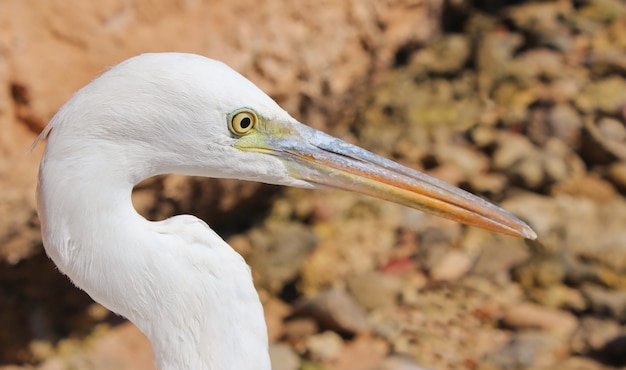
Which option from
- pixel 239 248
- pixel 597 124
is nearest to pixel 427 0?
pixel 597 124

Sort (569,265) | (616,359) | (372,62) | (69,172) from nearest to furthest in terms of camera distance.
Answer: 1. (69,172)
2. (616,359)
3. (569,265)
4. (372,62)

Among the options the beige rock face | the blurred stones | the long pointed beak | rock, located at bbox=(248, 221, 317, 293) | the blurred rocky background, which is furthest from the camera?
the blurred stones

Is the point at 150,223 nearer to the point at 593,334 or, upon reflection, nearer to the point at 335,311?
the point at 335,311

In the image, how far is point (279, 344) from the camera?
460 centimetres

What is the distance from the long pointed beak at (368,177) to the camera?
241 cm

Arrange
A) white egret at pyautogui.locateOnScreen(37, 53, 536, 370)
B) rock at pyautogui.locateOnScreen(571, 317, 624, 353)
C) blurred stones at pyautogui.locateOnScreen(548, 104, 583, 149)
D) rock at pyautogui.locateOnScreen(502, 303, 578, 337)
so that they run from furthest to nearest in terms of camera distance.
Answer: blurred stones at pyautogui.locateOnScreen(548, 104, 583, 149) < rock at pyautogui.locateOnScreen(502, 303, 578, 337) < rock at pyautogui.locateOnScreen(571, 317, 624, 353) < white egret at pyautogui.locateOnScreen(37, 53, 536, 370)

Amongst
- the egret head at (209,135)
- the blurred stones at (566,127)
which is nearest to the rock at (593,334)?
the blurred stones at (566,127)

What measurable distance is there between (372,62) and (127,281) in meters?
3.71

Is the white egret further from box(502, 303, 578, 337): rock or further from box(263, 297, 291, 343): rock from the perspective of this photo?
box(502, 303, 578, 337): rock

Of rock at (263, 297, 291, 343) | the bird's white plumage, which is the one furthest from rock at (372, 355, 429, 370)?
the bird's white plumage

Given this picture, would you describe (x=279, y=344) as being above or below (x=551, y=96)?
below

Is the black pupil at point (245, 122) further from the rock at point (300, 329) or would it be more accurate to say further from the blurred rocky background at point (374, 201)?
the rock at point (300, 329)

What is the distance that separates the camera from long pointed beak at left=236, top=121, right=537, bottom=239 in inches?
94.9

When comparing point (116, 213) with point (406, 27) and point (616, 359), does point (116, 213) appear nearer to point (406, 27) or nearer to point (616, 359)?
point (616, 359)
